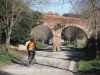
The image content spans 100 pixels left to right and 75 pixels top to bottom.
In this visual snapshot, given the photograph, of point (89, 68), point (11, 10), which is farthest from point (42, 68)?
point (11, 10)

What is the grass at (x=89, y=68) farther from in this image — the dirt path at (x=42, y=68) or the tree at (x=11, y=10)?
the tree at (x=11, y=10)

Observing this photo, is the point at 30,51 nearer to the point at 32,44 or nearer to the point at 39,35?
the point at 32,44

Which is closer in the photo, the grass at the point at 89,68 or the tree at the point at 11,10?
the grass at the point at 89,68

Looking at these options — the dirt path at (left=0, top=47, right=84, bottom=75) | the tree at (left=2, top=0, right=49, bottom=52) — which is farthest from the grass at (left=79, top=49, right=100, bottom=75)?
the tree at (left=2, top=0, right=49, bottom=52)

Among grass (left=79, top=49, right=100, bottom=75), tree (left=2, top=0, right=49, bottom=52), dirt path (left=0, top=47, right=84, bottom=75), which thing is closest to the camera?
dirt path (left=0, top=47, right=84, bottom=75)

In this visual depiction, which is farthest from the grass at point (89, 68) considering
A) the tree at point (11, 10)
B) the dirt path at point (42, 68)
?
the tree at point (11, 10)

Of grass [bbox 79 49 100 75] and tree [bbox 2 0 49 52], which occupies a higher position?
tree [bbox 2 0 49 52]

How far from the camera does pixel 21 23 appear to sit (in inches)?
1340

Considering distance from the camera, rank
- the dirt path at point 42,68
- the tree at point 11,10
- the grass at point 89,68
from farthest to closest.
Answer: the tree at point 11,10 < the grass at point 89,68 < the dirt path at point 42,68

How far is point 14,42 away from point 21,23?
2933 millimetres

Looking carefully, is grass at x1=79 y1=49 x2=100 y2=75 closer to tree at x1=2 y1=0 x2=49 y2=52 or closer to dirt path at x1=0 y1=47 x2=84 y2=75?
dirt path at x1=0 y1=47 x2=84 y2=75

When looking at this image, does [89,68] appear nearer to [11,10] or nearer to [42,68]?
[42,68]

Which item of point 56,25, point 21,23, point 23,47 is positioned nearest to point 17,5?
point 21,23

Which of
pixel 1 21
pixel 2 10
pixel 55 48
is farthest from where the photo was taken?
pixel 55 48
